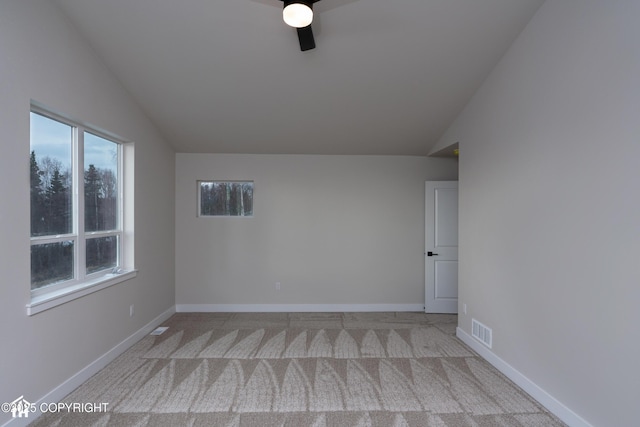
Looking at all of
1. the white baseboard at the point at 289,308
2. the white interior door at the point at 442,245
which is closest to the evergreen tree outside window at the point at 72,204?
the white baseboard at the point at 289,308

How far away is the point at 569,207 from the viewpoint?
95.0 inches

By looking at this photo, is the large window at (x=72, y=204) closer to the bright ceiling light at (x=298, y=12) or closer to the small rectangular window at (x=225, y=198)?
the small rectangular window at (x=225, y=198)

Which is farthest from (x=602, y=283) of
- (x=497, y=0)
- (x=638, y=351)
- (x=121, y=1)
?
(x=121, y=1)

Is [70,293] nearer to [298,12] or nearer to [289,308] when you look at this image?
[298,12]

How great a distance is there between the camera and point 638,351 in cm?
190

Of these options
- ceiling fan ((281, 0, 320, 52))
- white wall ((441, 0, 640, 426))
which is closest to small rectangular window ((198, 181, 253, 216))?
ceiling fan ((281, 0, 320, 52))

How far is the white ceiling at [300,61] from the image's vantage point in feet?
Result: 9.22

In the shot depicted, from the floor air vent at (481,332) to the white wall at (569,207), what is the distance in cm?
12

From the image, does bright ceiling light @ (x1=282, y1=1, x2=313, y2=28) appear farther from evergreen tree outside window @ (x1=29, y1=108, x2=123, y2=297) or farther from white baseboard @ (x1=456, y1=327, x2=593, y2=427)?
white baseboard @ (x1=456, y1=327, x2=593, y2=427)

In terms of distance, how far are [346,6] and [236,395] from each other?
3206 millimetres

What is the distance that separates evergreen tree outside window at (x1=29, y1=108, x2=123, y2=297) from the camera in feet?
8.55

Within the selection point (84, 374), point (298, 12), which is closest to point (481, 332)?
point (298, 12)

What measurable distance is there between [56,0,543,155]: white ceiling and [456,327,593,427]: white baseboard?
2634 mm

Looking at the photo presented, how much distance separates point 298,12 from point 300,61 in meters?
1.05
